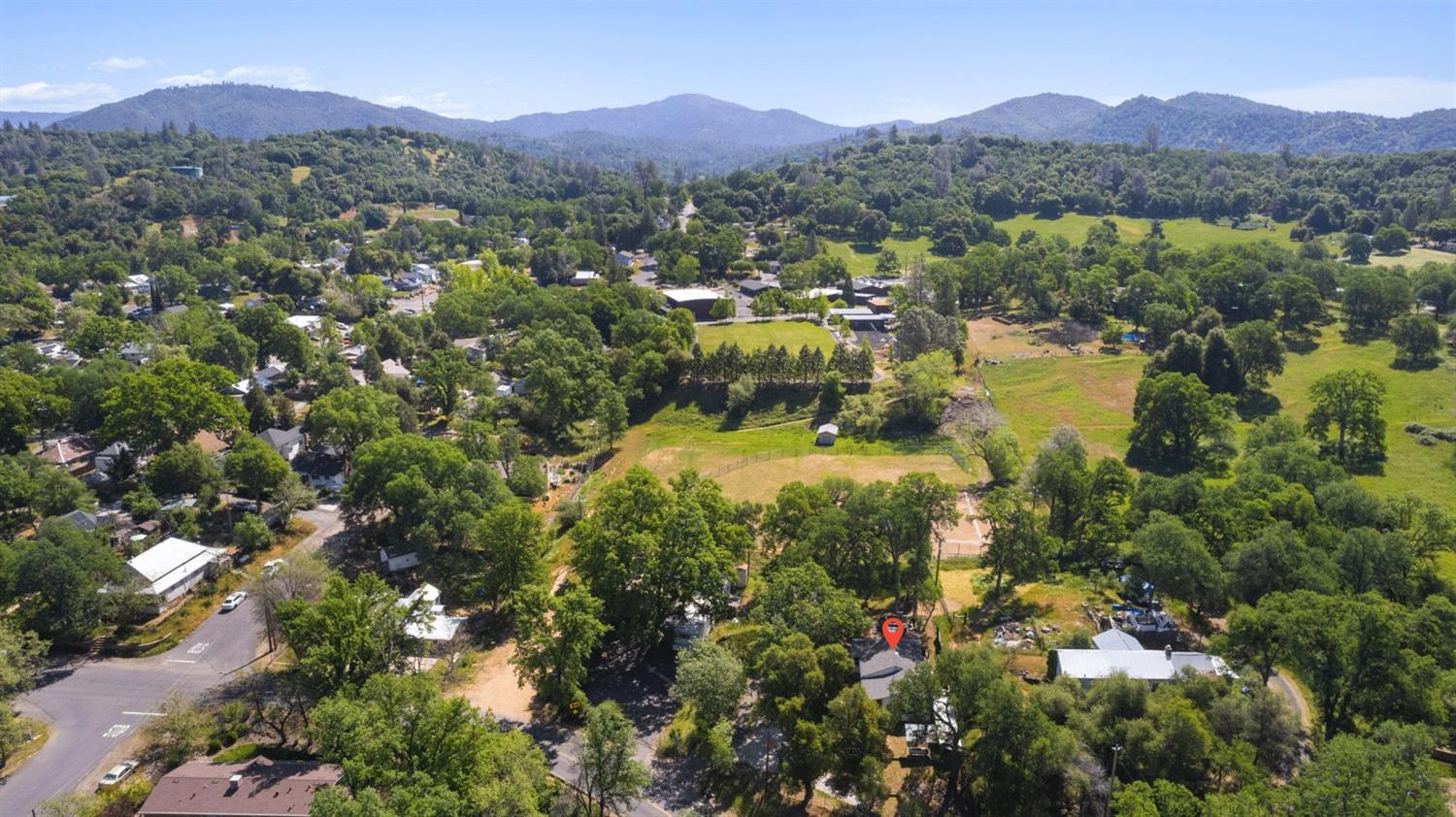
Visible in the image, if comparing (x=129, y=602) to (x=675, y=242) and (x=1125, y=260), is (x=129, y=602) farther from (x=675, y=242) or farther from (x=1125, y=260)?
(x=1125, y=260)

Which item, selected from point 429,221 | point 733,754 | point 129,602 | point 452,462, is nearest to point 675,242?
point 429,221

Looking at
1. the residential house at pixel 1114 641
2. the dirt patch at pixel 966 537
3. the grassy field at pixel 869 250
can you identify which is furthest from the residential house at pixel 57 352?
the grassy field at pixel 869 250

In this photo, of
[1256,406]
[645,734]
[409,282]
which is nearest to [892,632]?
[645,734]

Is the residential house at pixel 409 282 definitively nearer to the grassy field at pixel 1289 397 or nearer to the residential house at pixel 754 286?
the residential house at pixel 754 286

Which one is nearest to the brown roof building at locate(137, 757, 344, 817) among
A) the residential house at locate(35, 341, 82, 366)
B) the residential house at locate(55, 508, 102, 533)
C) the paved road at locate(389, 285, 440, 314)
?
the residential house at locate(55, 508, 102, 533)

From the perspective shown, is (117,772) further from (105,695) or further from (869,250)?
(869,250)

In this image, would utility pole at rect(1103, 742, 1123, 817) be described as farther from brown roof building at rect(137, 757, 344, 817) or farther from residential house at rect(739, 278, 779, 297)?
residential house at rect(739, 278, 779, 297)

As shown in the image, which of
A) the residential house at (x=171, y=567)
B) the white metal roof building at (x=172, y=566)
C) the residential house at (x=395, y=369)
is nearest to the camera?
the residential house at (x=171, y=567)
